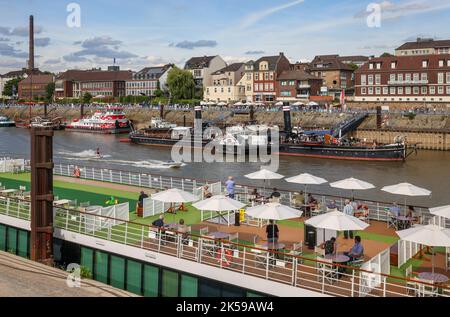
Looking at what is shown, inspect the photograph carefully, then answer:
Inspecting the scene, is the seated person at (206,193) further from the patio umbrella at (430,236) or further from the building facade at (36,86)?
the building facade at (36,86)

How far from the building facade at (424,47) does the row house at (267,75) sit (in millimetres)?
24092

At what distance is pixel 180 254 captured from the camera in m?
13.1

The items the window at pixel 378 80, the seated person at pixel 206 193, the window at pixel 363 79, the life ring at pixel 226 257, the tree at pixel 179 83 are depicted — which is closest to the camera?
the life ring at pixel 226 257

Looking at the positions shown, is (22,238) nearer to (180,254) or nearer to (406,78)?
(180,254)

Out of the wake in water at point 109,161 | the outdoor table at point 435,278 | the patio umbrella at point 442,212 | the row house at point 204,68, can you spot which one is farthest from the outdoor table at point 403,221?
the row house at point 204,68

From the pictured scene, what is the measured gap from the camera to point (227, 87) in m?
110

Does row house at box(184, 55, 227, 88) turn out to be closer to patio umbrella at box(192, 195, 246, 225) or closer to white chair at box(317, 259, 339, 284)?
patio umbrella at box(192, 195, 246, 225)

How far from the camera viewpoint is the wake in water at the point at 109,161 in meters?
48.2

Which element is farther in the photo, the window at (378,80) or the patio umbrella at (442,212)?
the window at (378,80)

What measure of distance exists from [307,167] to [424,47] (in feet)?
217

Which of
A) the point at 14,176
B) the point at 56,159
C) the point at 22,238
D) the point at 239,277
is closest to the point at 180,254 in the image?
the point at 239,277

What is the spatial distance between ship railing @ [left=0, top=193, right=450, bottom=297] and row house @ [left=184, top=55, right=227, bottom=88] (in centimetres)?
10339

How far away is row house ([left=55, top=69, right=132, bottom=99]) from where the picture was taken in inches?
5300
